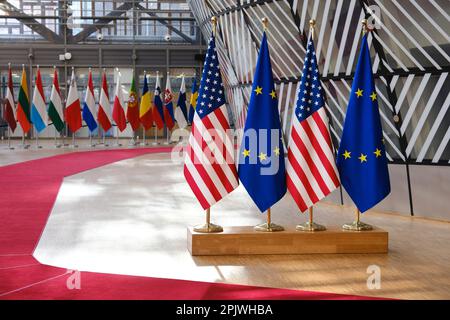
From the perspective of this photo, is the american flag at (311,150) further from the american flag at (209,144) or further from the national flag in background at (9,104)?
the national flag in background at (9,104)

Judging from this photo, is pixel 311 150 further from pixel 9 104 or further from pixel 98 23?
pixel 98 23

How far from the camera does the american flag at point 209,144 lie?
8516 millimetres

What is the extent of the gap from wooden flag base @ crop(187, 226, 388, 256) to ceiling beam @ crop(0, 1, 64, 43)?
27221 mm

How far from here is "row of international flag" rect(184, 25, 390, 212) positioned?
8531mm

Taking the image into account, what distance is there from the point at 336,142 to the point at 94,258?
6490 millimetres

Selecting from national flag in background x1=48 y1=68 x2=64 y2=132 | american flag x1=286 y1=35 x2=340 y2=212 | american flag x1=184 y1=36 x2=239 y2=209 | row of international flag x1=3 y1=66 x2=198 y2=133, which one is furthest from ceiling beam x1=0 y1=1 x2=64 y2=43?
american flag x1=286 y1=35 x2=340 y2=212

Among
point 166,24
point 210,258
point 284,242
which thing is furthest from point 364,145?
point 166,24

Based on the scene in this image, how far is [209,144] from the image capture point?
8.52m

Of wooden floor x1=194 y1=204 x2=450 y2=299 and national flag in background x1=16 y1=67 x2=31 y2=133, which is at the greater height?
national flag in background x1=16 y1=67 x2=31 y2=133

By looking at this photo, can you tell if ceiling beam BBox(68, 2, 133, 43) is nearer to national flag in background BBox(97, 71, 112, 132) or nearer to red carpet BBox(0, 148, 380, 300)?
national flag in background BBox(97, 71, 112, 132)

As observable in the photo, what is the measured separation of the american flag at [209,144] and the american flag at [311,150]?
2.85 feet

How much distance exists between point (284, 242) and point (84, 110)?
66.6ft
